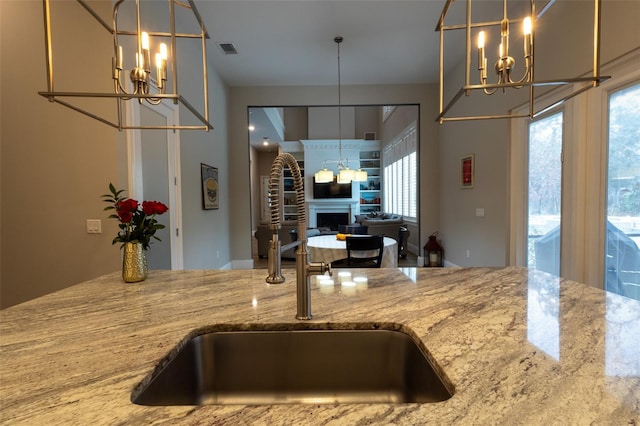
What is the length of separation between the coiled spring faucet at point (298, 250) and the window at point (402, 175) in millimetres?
5350

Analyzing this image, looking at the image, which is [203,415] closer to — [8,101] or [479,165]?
[8,101]

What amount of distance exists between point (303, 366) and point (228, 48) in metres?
4.35

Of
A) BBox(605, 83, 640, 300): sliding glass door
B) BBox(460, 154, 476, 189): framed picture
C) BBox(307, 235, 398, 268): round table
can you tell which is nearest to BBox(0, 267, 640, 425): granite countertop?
BBox(605, 83, 640, 300): sliding glass door

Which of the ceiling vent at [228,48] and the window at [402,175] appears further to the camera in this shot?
the window at [402,175]

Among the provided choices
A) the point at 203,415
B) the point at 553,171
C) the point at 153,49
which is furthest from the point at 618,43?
the point at 153,49

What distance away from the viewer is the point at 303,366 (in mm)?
876

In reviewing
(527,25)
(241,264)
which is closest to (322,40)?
(527,25)

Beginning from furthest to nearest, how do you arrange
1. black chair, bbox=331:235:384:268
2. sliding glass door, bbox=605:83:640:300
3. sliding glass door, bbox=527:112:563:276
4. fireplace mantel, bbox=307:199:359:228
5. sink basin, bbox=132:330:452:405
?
fireplace mantel, bbox=307:199:359:228, black chair, bbox=331:235:384:268, sliding glass door, bbox=527:112:563:276, sliding glass door, bbox=605:83:640:300, sink basin, bbox=132:330:452:405

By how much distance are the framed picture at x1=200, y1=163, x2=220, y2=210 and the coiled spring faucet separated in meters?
3.57

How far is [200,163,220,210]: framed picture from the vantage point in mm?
4270

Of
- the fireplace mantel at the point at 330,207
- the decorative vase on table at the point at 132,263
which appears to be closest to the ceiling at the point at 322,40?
the decorative vase on table at the point at 132,263

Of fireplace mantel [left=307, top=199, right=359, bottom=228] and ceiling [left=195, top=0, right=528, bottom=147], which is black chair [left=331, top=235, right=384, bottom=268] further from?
fireplace mantel [left=307, top=199, right=359, bottom=228]

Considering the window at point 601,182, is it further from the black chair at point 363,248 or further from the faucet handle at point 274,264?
the faucet handle at point 274,264

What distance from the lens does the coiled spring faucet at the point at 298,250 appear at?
88 centimetres
